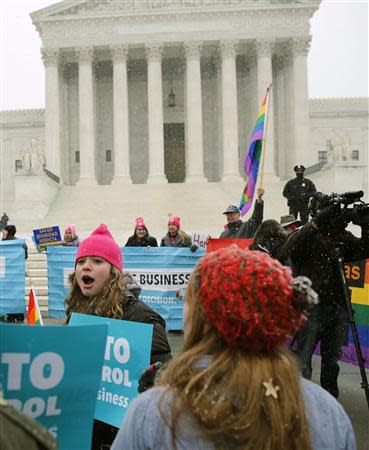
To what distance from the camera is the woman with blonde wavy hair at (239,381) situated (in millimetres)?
1507

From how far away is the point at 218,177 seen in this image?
42.8m

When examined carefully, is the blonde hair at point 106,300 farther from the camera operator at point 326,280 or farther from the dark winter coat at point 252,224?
the dark winter coat at point 252,224

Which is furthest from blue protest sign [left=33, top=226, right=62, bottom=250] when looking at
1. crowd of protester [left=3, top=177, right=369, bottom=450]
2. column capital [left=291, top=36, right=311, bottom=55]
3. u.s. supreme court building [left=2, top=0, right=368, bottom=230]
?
column capital [left=291, top=36, right=311, bottom=55]

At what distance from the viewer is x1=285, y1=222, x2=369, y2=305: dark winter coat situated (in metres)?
5.04

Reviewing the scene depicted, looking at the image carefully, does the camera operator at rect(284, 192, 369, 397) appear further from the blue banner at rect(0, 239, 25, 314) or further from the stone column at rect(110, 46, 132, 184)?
the stone column at rect(110, 46, 132, 184)

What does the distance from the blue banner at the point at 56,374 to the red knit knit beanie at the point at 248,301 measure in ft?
2.14

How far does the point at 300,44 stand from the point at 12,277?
33.2 meters

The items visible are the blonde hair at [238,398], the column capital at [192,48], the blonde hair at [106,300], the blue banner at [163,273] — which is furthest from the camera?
the column capital at [192,48]

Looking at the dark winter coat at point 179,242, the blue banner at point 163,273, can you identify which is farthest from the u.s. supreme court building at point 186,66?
the blue banner at point 163,273

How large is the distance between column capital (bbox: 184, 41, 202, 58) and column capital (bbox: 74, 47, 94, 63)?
6282 mm

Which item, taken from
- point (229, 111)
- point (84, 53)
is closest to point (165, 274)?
point (229, 111)

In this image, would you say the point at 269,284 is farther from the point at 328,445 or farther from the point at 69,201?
the point at 69,201

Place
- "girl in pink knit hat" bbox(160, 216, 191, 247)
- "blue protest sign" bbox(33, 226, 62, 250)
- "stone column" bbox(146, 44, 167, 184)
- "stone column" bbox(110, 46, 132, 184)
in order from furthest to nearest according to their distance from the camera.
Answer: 1. "stone column" bbox(110, 46, 132, 184)
2. "stone column" bbox(146, 44, 167, 184)
3. "blue protest sign" bbox(33, 226, 62, 250)
4. "girl in pink knit hat" bbox(160, 216, 191, 247)

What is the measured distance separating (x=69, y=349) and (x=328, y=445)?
93cm
